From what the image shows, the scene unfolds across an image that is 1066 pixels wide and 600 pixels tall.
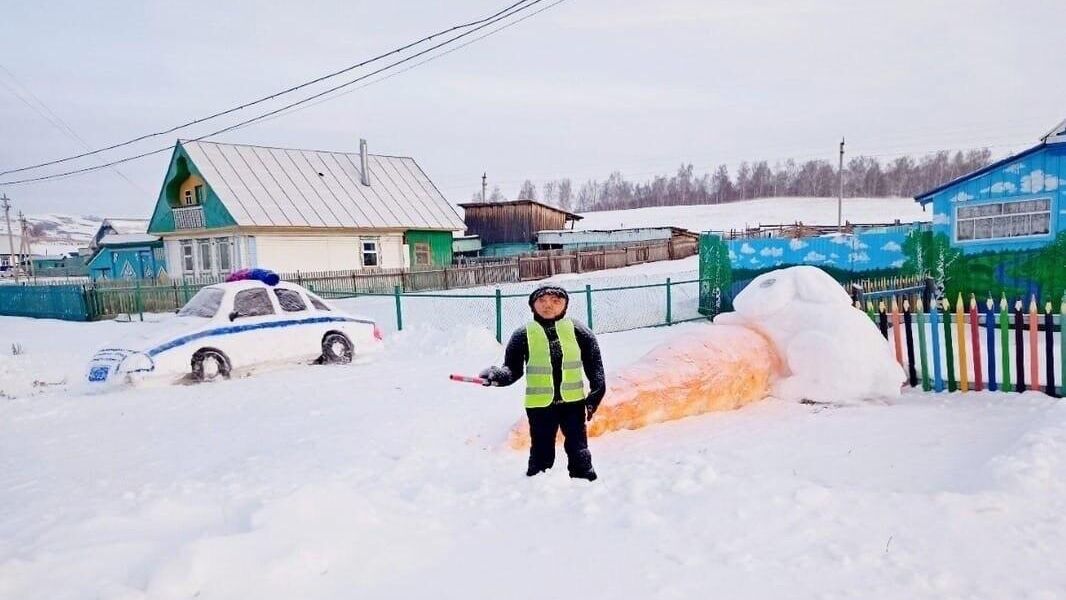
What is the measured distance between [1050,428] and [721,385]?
259cm

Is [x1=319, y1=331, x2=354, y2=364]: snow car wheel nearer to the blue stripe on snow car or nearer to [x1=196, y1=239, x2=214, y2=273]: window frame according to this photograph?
the blue stripe on snow car

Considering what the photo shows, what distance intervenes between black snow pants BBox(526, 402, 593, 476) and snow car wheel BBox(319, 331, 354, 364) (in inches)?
237

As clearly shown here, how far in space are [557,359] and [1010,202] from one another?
12084mm

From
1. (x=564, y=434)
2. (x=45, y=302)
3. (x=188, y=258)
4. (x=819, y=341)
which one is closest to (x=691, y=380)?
(x=819, y=341)

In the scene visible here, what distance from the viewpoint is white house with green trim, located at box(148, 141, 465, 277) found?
23922 mm

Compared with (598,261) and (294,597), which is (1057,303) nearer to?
(294,597)

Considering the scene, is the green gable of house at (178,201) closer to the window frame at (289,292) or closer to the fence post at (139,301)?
the fence post at (139,301)

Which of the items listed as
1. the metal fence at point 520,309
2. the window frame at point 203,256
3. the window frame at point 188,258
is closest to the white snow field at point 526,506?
the metal fence at point 520,309

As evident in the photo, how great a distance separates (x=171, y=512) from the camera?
3566 millimetres

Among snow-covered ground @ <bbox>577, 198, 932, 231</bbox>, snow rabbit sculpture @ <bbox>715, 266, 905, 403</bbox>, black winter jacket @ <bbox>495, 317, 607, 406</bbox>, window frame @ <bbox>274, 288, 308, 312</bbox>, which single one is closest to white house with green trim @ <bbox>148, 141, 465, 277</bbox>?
window frame @ <bbox>274, 288, 308, 312</bbox>

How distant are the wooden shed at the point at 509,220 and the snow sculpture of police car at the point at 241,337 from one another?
27.2m

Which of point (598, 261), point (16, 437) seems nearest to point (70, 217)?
point (598, 261)

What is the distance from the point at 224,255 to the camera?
82.4 feet

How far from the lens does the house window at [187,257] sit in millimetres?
26703
